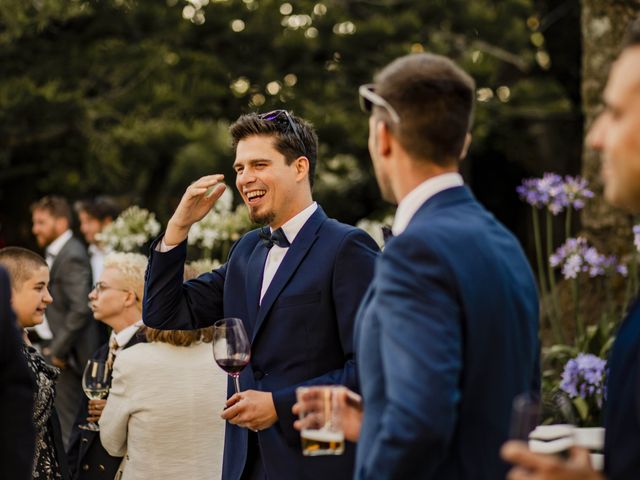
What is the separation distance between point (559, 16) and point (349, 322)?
41.7 feet

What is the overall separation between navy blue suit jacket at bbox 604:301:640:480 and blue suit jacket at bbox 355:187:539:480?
0.72 feet

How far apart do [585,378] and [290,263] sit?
2.65 m

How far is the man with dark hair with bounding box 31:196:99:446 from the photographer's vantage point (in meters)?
7.33

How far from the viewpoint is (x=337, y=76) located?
12.8m

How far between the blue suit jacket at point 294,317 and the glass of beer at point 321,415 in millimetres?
898

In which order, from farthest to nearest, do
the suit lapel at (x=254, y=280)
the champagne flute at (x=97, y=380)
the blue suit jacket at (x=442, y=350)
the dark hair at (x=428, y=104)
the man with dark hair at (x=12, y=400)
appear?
the champagne flute at (x=97, y=380)
the suit lapel at (x=254, y=280)
the man with dark hair at (x=12, y=400)
the dark hair at (x=428, y=104)
the blue suit jacket at (x=442, y=350)

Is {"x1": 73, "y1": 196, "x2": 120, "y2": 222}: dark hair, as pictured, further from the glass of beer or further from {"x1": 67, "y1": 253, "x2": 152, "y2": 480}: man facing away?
the glass of beer

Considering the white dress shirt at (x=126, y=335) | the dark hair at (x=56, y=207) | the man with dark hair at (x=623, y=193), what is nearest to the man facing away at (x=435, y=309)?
the man with dark hair at (x=623, y=193)

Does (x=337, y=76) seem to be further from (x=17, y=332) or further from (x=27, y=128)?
(x=17, y=332)

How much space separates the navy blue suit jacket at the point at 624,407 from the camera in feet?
6.63

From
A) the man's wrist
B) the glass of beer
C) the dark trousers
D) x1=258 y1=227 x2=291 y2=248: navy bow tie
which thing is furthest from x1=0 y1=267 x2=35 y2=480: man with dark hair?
x1=258 y1=227 x2=291 y2=248: navy bow tie

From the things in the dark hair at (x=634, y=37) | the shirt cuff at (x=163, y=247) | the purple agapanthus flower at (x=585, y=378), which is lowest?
the purple agapanthus flower at (x=585, y=378)

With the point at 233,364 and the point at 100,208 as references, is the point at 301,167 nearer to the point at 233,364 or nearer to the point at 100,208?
the point at 233,364

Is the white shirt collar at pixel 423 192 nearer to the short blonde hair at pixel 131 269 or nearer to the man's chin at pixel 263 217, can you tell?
the man's chin at pixel 263 217
